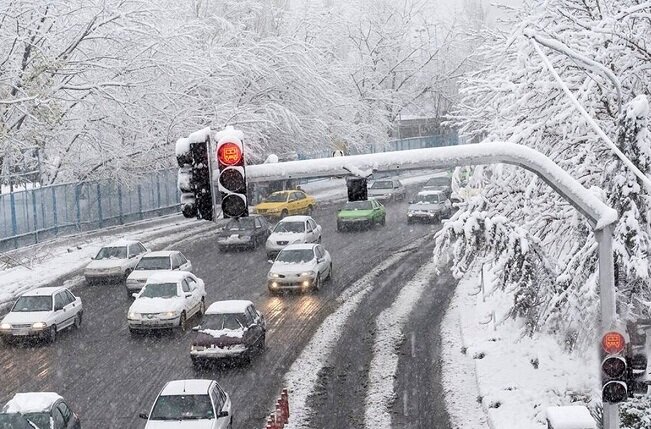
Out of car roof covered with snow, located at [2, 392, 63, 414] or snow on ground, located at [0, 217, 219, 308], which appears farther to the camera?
snow on ground, located at [0, 217, 219, 308]

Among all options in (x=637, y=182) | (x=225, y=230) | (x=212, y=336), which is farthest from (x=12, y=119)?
(x=637, y=182)

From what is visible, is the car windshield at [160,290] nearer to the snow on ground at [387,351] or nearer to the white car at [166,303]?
the white car at [166,303]

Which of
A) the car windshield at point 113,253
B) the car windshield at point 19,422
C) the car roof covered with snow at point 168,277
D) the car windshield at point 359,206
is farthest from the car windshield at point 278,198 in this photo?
the car windshield at point 19,422

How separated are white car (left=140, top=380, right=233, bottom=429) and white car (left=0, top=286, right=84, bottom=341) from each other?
28.3 feet

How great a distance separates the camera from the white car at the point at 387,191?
190ft

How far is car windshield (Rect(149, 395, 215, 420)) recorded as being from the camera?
642 inches

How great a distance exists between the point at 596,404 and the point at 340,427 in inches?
207

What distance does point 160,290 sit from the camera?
25.4 metres

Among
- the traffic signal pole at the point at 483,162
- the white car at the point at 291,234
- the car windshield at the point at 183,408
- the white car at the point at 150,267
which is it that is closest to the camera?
the traffic signal pole at the point at 483,162

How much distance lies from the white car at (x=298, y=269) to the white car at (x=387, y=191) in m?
27.0

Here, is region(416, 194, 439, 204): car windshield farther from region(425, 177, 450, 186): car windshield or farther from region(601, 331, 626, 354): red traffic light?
region(601, 331, 626, 354): red traffic light

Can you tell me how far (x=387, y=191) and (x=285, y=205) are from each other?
482 inches

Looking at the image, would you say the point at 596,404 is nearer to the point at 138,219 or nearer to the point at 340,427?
the point at 340,427

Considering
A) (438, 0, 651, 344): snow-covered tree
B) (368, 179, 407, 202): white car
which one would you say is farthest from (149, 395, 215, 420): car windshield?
(368, 179, 407, 202): white car
